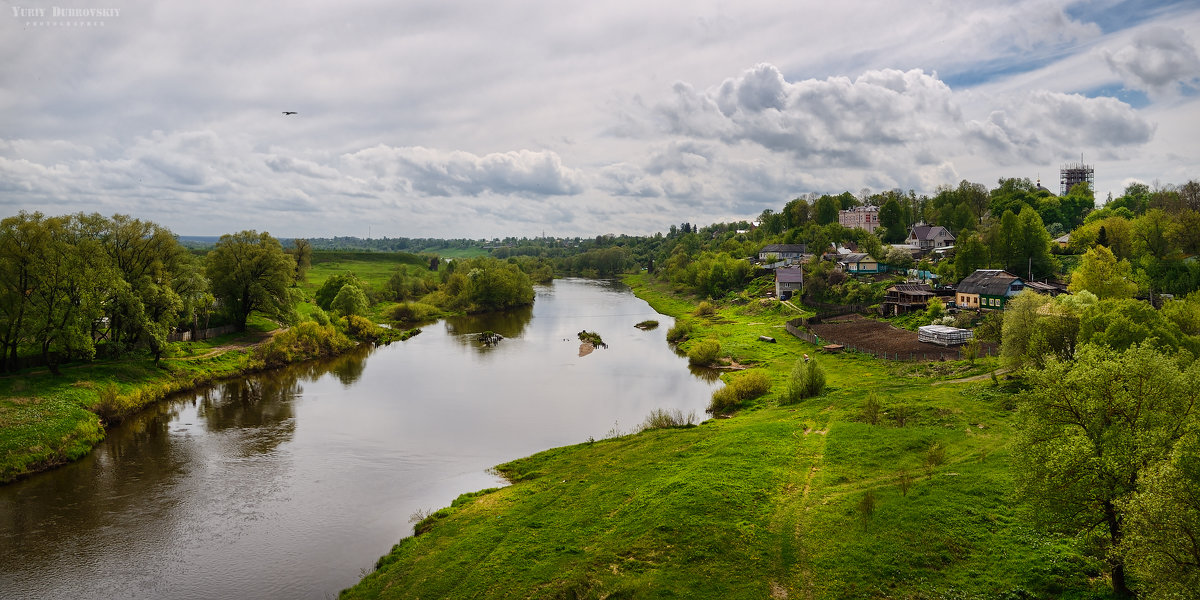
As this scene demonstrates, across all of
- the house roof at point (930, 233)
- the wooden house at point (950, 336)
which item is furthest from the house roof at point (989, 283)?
the house roof at point (930, 233)

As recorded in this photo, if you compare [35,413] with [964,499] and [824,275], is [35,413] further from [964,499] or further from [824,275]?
[824,275]

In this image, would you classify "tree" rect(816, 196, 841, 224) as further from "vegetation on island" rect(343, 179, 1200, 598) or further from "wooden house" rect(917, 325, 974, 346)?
"vegetation on island" rect(343, 179, 1200, 598)

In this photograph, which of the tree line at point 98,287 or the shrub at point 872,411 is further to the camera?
the tree line at point 98,287

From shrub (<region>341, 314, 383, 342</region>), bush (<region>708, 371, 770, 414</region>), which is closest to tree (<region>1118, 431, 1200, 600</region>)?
bush (<region>708, 371, 770, 414</region>)

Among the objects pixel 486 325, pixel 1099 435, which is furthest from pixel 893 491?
pixel 486 325

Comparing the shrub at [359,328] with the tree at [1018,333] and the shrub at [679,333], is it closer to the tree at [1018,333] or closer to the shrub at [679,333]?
the shrub at [679,333]

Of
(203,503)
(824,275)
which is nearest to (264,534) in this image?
(203,503)

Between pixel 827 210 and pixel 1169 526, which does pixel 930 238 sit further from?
pixel 1169 526

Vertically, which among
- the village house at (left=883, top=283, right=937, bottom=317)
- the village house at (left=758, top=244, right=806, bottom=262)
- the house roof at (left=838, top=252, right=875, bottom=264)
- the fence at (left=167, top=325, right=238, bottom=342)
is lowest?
the fence at (left=167, top=325, right=238, bottom=342)
